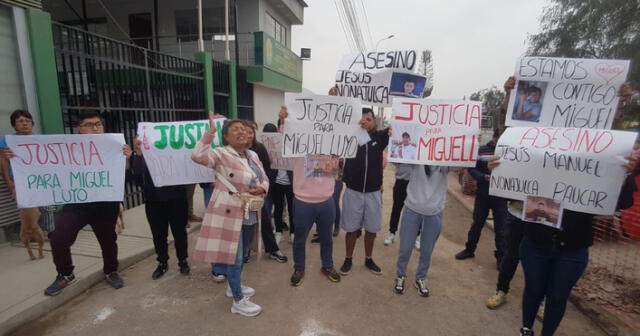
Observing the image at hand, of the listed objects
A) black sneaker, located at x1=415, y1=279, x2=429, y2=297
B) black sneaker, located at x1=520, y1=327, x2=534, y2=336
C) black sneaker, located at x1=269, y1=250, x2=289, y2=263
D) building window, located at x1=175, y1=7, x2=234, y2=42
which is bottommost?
black sneaker, located at x1=269, y1=250, x2=289, y2=263

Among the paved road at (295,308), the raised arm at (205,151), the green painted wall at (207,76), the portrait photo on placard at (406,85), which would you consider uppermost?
the green painted wall at (207,76)

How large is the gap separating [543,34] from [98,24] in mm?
21666

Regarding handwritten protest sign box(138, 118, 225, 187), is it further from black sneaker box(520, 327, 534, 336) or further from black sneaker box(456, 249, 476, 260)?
black sneaker box(456, 249, 476, 260)

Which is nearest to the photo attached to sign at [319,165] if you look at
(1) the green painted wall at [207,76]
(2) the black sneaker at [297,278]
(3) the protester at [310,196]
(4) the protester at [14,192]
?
(3) the protester at [310,196]

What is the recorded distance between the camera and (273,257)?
13.8 feet

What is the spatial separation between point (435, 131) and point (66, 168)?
354 cm

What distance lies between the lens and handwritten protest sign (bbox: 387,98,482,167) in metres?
3.00

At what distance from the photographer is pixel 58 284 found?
3.14 m

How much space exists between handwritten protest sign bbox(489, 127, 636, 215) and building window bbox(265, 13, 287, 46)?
48.0 feet

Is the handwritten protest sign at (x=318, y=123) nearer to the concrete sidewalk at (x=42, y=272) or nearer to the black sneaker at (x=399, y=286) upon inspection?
the black sneaker at (x=399, y=286)

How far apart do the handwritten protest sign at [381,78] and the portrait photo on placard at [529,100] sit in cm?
99

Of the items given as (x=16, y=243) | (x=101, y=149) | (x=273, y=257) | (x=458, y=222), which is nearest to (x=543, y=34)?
(x=458, y=222)

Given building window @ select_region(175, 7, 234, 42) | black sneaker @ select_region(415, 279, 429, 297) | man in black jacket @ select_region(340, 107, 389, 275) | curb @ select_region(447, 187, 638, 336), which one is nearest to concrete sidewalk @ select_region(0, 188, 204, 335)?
man in black jacket @ select_region(340, 107, 389, 275)

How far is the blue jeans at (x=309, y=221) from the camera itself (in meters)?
3.34
